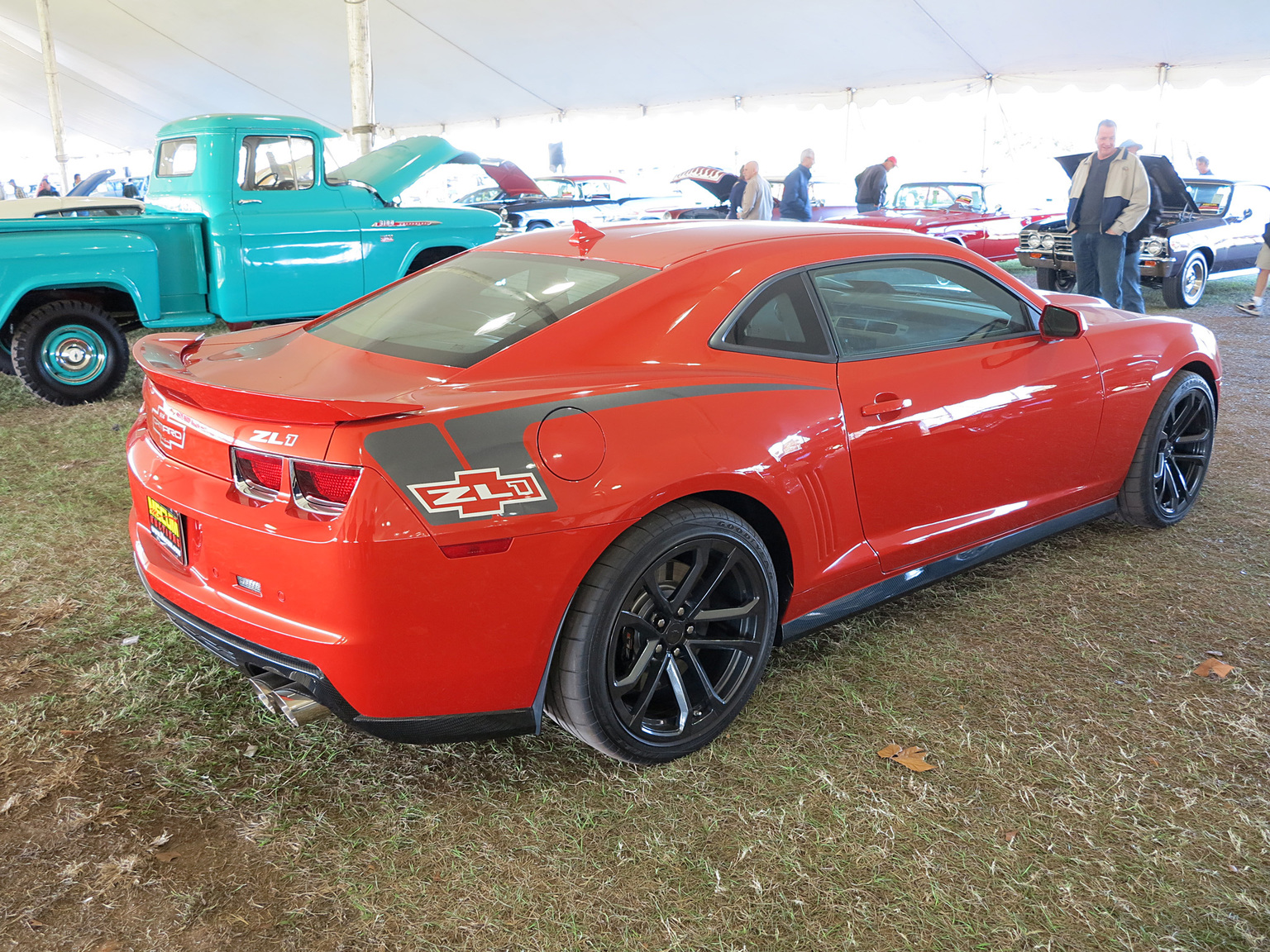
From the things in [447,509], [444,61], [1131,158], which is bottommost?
[447,509]

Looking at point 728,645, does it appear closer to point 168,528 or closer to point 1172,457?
point 168,528

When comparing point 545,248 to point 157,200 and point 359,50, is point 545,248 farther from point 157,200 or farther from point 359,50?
point 359,50

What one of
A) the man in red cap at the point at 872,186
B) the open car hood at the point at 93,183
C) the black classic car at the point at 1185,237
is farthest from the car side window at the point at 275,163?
the open car hood at the point at 93,183

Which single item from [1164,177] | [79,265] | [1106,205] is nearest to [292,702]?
[79,265]

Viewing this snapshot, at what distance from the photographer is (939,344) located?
3.23 metres

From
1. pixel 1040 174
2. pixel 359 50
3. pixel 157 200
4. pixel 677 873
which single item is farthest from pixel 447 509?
pixel 1040 174

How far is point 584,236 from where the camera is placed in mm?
3137

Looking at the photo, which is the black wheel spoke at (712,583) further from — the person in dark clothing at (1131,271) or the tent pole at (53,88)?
the tent pole at (53,88)

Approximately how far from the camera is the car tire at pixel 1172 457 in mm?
4023

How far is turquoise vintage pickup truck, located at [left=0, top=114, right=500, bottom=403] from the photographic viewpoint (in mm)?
6520

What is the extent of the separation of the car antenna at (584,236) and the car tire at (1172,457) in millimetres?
2477

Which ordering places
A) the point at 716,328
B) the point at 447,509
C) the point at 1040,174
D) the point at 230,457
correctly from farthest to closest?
1. the point at 1040,174
2. the point at 716,328
3. the point at 230,457
4. the point at 447,509

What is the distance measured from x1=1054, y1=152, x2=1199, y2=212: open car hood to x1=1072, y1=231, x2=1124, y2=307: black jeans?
1.19 meters

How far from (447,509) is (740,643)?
1.01 m
